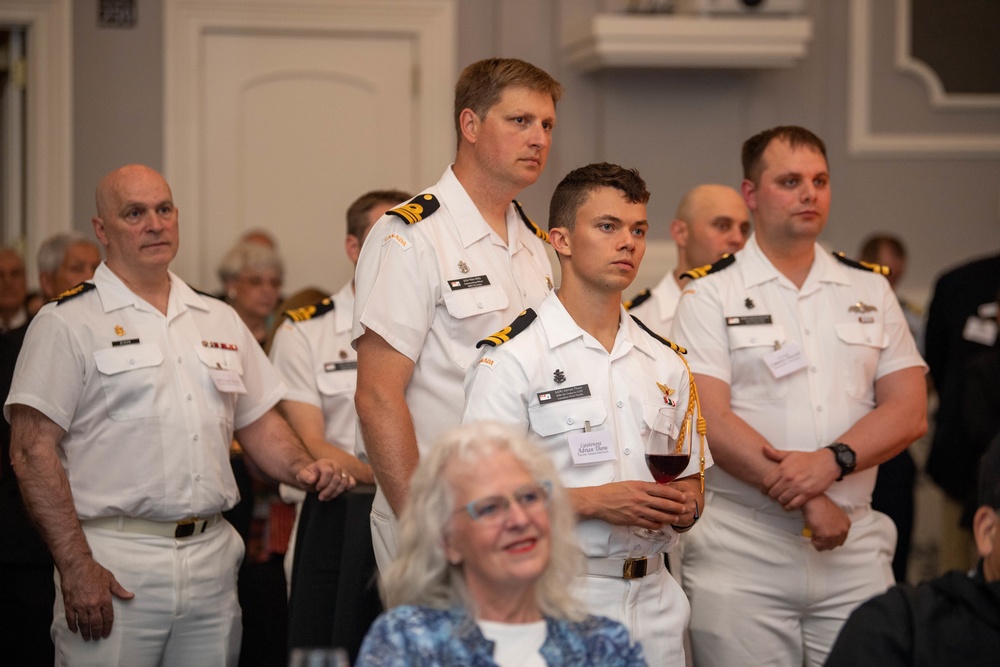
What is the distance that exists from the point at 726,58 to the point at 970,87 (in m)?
1.47

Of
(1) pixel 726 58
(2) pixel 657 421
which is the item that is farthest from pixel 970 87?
(2) pixel 657 421

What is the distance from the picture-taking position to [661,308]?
4.19 metres

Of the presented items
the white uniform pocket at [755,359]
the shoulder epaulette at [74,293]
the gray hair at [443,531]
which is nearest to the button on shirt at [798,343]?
the white uniform pocket at [755,359]

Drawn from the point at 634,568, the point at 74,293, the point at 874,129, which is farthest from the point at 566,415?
the point at 874,129

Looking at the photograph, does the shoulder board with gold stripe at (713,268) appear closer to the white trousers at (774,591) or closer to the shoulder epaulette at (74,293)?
the white trousers at (774,591)

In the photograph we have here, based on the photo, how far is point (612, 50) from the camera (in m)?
5.83

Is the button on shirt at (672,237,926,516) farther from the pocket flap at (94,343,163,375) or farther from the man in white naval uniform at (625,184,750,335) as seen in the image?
the pocket flap at (94,343,163,375)

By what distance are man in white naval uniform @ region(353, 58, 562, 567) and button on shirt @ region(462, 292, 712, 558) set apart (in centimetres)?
20

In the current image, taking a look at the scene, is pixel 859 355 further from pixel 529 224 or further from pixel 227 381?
pixel 227 381

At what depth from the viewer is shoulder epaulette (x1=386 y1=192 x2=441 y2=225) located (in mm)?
2900

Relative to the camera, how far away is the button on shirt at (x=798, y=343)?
323 centimetres

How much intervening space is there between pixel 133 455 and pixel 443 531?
1.28 meters

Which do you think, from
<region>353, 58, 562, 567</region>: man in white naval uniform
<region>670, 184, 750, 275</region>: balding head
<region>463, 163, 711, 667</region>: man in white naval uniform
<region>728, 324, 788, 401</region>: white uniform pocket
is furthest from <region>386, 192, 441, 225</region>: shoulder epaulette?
<region>670, 184, 750, 275</region>: balding head

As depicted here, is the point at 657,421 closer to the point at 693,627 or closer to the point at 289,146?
the point at 693,627
